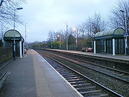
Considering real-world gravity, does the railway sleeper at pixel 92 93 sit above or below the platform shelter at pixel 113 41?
below

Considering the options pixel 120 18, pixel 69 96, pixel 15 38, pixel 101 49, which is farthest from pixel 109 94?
pixel 120 18

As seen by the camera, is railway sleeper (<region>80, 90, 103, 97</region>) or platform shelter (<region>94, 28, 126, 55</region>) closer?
railway sleeper (<region>80, 90, 103, 97</region>)

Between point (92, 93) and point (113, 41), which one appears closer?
point (92, 93)

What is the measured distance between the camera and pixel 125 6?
67.4 metres

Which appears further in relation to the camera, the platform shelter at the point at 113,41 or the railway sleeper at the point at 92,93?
the platform shelter at the point at 113,41

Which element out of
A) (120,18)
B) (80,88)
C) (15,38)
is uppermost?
(120,18)

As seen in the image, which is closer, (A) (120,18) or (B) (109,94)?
(B) (109,94)

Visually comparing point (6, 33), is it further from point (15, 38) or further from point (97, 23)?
point (97, 23)

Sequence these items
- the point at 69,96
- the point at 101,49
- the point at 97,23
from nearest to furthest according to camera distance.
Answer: the point at 69,96 → the point at 101,49 → the point at 97,23

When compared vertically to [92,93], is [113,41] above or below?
above

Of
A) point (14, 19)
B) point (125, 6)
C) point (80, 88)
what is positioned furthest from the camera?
point (125, 6)

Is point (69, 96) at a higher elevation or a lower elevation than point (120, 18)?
lower

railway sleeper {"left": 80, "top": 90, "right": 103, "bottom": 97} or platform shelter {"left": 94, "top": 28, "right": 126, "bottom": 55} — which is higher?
platform shelter {"left": 94, "top": 28, "right": 126, "bottom": 55}

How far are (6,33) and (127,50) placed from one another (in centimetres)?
1870
